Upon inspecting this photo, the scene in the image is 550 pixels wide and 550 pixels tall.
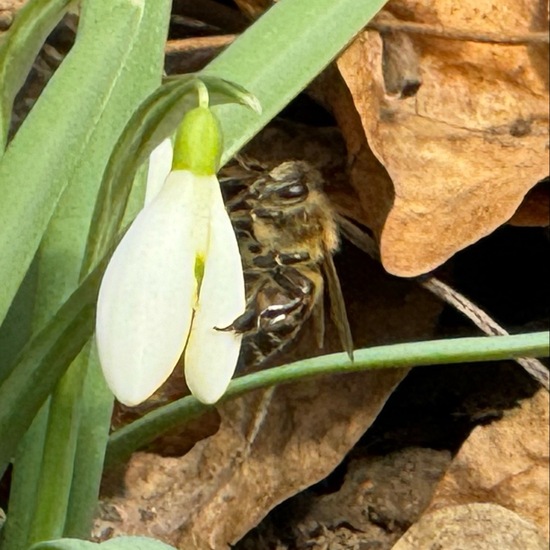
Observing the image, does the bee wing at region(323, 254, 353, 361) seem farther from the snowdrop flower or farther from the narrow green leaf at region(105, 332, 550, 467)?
the snowdrop flower

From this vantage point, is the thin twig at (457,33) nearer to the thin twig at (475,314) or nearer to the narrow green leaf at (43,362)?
the thin twig at (475,314)

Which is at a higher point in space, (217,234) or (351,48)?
→ (217,234)

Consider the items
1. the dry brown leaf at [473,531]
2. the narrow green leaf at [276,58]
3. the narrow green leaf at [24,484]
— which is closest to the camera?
the narrow green leaf at [24,484]

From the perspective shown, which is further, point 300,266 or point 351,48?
point 351,48

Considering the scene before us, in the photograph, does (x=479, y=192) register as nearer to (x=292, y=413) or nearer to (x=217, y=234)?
(x=292, y=413)

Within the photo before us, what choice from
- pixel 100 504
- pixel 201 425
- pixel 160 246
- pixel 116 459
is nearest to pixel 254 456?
pixel 201 425

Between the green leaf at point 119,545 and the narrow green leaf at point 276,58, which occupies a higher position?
the narrow green leaf at point 276,58

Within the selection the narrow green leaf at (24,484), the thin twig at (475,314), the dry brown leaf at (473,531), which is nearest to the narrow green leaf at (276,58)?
the narrow green leaf at (24,484)
